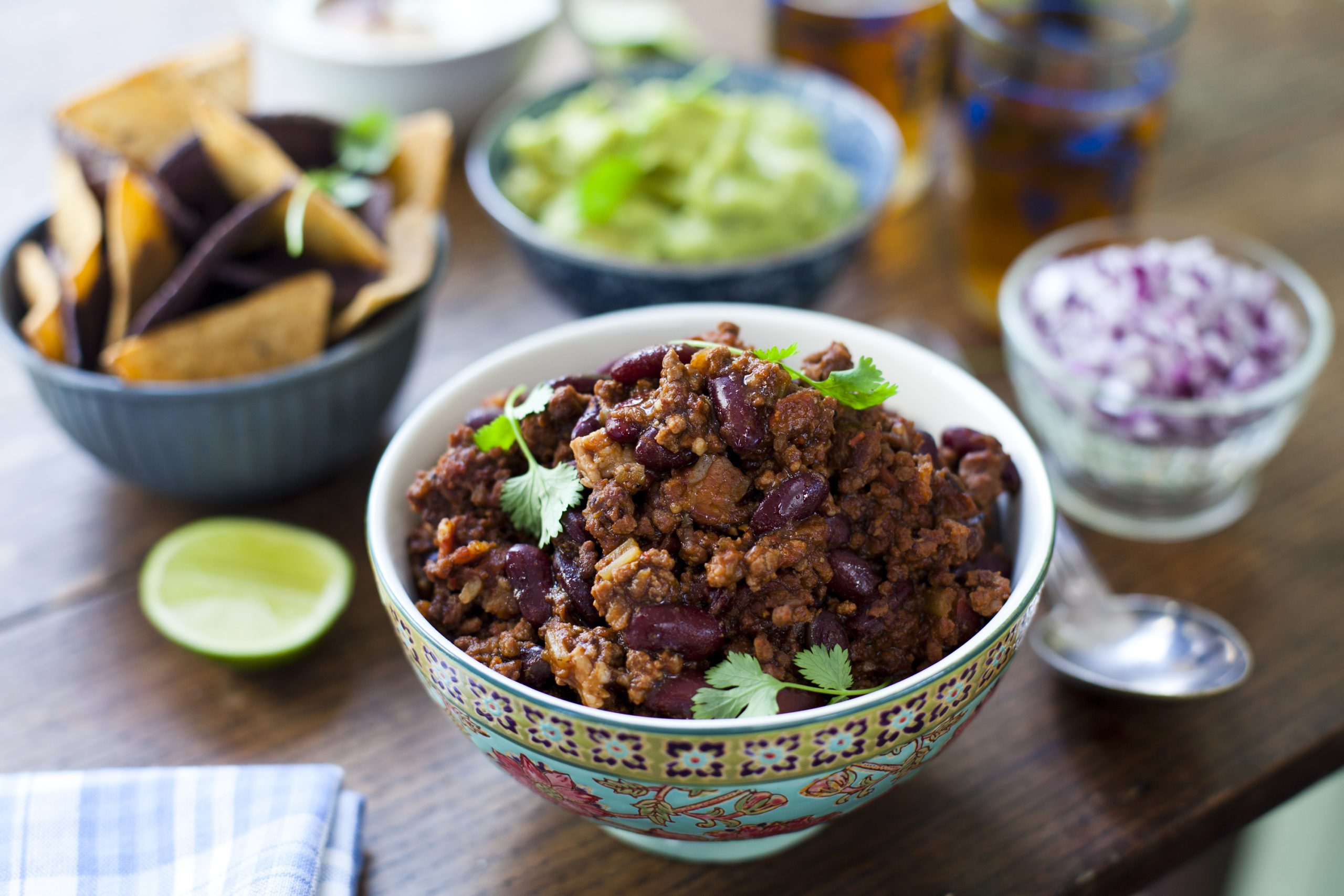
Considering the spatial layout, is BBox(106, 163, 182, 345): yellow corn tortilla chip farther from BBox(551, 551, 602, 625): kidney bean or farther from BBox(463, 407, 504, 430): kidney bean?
BBox(551, 551, 602, 625): kidney bean

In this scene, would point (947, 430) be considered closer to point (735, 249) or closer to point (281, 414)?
point (735, 249)

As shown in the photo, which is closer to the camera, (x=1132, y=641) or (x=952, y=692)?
(x=952, y=692)

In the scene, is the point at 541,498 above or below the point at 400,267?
above

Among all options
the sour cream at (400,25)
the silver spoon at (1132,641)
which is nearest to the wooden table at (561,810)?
the silver spoon at (1132,641)

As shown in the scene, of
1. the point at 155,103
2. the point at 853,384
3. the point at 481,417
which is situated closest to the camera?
the point at 853,384

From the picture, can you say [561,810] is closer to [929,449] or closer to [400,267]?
[929,449]

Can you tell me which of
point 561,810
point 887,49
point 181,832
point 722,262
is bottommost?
point 561,810

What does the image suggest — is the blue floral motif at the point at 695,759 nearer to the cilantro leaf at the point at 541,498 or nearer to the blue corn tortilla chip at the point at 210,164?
the cilantro leaf at the point at 541,498

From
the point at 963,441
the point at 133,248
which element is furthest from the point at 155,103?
the point at 963,441
